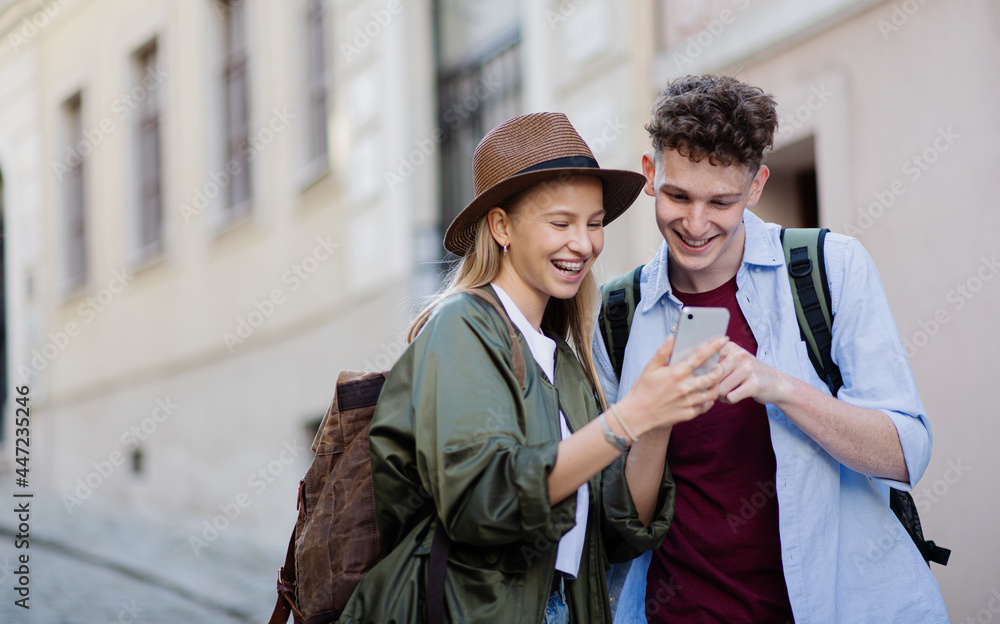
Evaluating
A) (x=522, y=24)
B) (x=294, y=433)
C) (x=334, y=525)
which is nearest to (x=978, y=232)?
(x=334, y=525)

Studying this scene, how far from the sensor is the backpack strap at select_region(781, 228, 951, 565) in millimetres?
2498

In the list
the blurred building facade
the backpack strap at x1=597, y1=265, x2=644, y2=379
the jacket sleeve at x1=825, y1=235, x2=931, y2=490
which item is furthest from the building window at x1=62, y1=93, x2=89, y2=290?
the jacket sleeve at x1=825, y1=235, x2=931, y2=490

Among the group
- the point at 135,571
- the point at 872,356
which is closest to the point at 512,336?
the point at 872,356

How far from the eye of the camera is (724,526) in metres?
2.54

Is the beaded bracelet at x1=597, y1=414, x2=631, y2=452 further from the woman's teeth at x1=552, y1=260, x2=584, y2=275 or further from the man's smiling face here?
the man's smiling face

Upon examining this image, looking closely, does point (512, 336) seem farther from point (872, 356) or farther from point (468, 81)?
point (468, 81)

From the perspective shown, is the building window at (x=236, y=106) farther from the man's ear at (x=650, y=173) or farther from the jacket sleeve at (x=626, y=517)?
the jacket sleeve at (x=626, y=517)

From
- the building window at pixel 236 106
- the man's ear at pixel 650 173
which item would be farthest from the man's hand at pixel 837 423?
the building window at pixel 236 106

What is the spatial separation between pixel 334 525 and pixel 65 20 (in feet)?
45.3

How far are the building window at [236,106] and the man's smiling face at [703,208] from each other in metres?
9.31

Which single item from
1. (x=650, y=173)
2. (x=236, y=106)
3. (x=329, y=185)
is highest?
(x=236, y=106)

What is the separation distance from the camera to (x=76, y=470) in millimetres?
13633

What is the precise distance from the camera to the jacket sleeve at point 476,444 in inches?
79.9

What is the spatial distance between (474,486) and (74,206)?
14.3m
